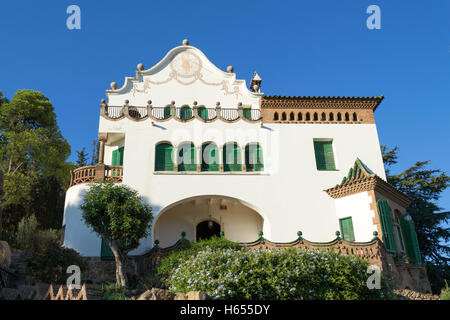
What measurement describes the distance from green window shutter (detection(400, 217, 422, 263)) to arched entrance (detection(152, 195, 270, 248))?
270 inches

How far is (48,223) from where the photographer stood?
25359 millimetres

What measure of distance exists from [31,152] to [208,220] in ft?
37.8

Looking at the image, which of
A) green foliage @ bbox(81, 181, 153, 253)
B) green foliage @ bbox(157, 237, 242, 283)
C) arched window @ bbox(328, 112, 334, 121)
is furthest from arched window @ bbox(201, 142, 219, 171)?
arched window @ bbox(328, 112, 334, 121)

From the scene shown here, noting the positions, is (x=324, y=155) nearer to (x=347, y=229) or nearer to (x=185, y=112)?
(x=347, y=229)

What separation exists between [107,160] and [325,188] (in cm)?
1171

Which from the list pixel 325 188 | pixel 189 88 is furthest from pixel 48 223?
pixel 325 188

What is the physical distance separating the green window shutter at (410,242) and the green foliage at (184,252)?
8731 mm

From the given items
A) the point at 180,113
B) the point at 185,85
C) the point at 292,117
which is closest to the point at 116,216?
the point at 180,113

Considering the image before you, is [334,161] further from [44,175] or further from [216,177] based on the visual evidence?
[44,175]

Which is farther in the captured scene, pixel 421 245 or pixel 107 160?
pixel 421 245

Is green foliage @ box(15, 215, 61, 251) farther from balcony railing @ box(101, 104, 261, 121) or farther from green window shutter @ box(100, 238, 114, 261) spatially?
balcony railing @ box(101, 104, 261, 121)

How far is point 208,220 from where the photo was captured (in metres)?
21.4

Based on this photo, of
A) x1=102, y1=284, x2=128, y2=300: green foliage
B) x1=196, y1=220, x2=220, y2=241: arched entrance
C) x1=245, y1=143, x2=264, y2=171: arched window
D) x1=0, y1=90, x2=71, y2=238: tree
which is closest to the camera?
x1=102, y1=284, x2=128, y2=300: green foliage

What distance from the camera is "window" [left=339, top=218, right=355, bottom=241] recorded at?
18891mm
